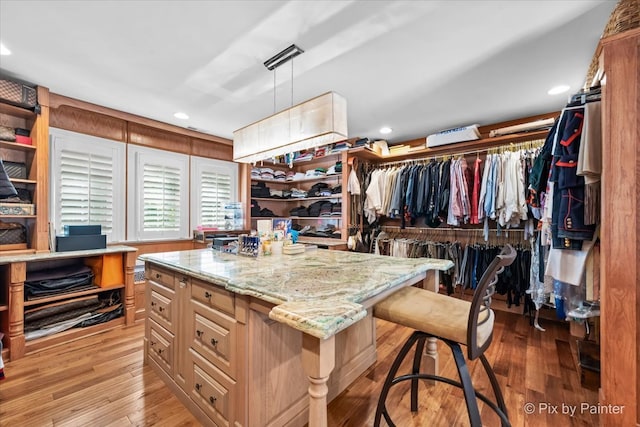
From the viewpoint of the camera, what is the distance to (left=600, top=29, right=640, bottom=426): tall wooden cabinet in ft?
4.28

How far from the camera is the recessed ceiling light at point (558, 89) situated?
8.06ft

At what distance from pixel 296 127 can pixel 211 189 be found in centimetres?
261

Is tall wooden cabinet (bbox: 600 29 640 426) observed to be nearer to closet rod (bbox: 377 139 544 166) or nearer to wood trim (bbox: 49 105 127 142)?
closet rod (bbox: 377 139 544 166)

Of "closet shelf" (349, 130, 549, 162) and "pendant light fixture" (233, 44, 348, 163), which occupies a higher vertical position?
"closet shelf" (349, 130, 549, 162)

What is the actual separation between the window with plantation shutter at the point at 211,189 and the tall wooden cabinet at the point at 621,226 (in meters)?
3.95

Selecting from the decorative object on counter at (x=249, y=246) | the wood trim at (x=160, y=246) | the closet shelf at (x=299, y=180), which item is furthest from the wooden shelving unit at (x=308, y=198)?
the decorative object on counter at (x=249, y=246)

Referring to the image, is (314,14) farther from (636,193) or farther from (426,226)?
(426,226)

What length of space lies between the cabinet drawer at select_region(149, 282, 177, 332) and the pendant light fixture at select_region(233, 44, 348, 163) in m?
1.22

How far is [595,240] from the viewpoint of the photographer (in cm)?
161

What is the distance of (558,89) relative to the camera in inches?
98.3

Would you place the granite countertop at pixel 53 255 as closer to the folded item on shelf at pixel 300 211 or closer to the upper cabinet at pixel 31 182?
the upper cabinet at pixel 31 182

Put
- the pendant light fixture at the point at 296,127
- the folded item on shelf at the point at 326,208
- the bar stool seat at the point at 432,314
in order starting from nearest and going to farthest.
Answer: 1. the bar stool seat at the point at 432,314
2. the pendant light fixture at the point at 296,127
3. the folded item on shelf at the point at 326,208

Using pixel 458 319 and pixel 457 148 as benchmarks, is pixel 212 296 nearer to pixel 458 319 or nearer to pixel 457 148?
pixel 458 319

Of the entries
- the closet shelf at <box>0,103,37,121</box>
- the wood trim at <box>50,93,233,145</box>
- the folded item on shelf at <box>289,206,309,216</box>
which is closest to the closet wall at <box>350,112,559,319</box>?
the folded item on shelf at <box>289,206,309,216</box>
